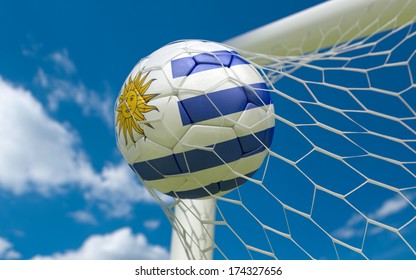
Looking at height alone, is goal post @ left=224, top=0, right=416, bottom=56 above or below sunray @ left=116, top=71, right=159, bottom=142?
above

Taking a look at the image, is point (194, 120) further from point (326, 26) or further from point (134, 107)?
point (326, 26)

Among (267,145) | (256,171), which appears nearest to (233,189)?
(256,171)

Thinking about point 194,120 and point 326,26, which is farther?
point 326,26

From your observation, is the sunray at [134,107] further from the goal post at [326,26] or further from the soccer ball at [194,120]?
the goal post at [326,26]

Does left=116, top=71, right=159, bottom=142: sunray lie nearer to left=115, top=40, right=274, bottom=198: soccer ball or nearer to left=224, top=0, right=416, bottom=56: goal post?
left=115, top=40, right=274, bottom=198: soccer ball

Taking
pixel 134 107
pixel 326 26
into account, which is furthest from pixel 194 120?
pixel 326 26

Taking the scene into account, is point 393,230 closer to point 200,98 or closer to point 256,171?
point 256,171

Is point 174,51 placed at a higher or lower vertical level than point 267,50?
lower

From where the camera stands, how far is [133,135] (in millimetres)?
1973

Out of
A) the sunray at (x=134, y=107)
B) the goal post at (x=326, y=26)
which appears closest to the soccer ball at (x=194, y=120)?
the sunray at (x=134, y=107)

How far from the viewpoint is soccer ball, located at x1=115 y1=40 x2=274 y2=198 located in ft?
6.16

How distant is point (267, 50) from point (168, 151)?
6.61 feet

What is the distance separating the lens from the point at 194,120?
1.87 meters

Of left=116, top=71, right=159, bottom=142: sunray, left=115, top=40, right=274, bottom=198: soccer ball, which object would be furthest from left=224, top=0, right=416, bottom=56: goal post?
left=116, top=71, right=159, bottom=142: sunray
